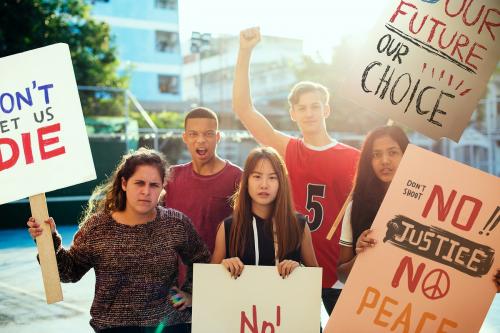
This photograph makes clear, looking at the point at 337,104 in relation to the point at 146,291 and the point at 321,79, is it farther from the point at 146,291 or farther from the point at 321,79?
the point at 146,291

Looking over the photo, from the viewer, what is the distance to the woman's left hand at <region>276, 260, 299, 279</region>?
2.79 meters

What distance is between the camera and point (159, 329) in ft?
9.36

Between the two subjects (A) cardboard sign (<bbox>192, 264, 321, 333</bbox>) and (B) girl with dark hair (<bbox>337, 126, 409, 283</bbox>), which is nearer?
(A) cardboard sign (<bbox>192, 264, 321, 333</bbox>)

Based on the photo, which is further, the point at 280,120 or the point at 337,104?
the point at 280,120

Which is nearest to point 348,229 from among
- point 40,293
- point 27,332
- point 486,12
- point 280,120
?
point 486,12

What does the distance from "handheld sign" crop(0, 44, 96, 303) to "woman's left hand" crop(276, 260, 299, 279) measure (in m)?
0.99

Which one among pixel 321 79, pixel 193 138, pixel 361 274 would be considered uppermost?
pixel 193 138

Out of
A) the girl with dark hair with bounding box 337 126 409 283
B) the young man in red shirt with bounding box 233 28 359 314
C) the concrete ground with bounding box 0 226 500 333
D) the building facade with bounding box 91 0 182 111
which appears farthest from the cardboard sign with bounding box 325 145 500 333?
the building facade with bounding box 91 0 182 111

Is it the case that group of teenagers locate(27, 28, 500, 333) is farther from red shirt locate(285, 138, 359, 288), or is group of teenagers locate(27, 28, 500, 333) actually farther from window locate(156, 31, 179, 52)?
window locate(156, 31, 179, 52)

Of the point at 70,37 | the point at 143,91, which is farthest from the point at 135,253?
the point at 143,91

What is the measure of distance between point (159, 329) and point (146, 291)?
19cm

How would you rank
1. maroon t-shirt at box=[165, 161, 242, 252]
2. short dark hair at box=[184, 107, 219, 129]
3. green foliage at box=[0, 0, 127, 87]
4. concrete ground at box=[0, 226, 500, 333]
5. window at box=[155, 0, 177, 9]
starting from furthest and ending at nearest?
1. window at box=[155, 0, 177, 9]
2. green foliage at box=[0, 0, 127, 87]
3. concrete ground at box=[0, 226, 500, 333]
4. short dark hair at box=[184, 107, 219, 129]
5. maroon t-shirt at box=[165, 161, 242, 252]

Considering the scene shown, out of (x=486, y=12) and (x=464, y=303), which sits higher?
(x=486, y=12)

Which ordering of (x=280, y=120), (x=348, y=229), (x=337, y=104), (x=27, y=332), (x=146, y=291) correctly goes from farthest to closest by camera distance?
(x=280, y=120) → (x=337, y=104) → (x=27, y=332) → (x=348, y=229) → (x=146, y=291)
